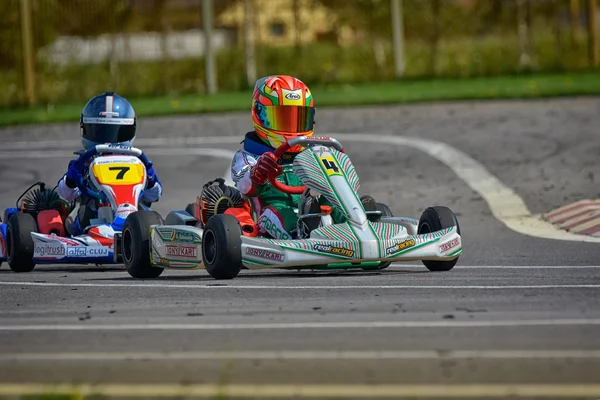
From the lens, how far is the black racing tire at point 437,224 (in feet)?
31.5

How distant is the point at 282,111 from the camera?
10.4m

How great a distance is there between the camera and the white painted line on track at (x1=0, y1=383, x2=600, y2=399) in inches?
194

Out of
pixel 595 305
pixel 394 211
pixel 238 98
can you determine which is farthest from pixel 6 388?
pixel 238 98

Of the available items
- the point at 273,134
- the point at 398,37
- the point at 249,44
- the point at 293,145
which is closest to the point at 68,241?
the point at 273,134

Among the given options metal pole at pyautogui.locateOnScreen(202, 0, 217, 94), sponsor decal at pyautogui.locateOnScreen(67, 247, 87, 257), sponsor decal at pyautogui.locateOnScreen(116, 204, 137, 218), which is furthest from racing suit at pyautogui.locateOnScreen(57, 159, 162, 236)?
metal pole at pyautogui.locateOnScreen(202, 0, 217, 94)

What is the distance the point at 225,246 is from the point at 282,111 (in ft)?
5.59

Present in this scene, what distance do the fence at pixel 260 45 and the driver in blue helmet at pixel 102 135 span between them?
49.2ft

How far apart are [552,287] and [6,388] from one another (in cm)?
374

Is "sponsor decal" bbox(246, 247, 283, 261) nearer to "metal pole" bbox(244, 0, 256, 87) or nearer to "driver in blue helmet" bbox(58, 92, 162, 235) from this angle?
"driver in blue helmet" bbox(58, 92, 162, 235)

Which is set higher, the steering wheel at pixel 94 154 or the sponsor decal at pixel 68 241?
the steering wheel at pixel 94 154

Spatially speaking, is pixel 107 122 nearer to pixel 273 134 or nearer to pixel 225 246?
pixel 273 134

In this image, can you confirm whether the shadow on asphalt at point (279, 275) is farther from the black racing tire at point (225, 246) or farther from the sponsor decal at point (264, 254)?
the sponsor decal at point (264, 254)

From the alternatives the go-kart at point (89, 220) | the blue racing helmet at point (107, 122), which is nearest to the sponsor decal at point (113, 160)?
the go-kart at point (89, 220)

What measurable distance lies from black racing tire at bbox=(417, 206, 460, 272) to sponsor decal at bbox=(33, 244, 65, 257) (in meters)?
3.01
